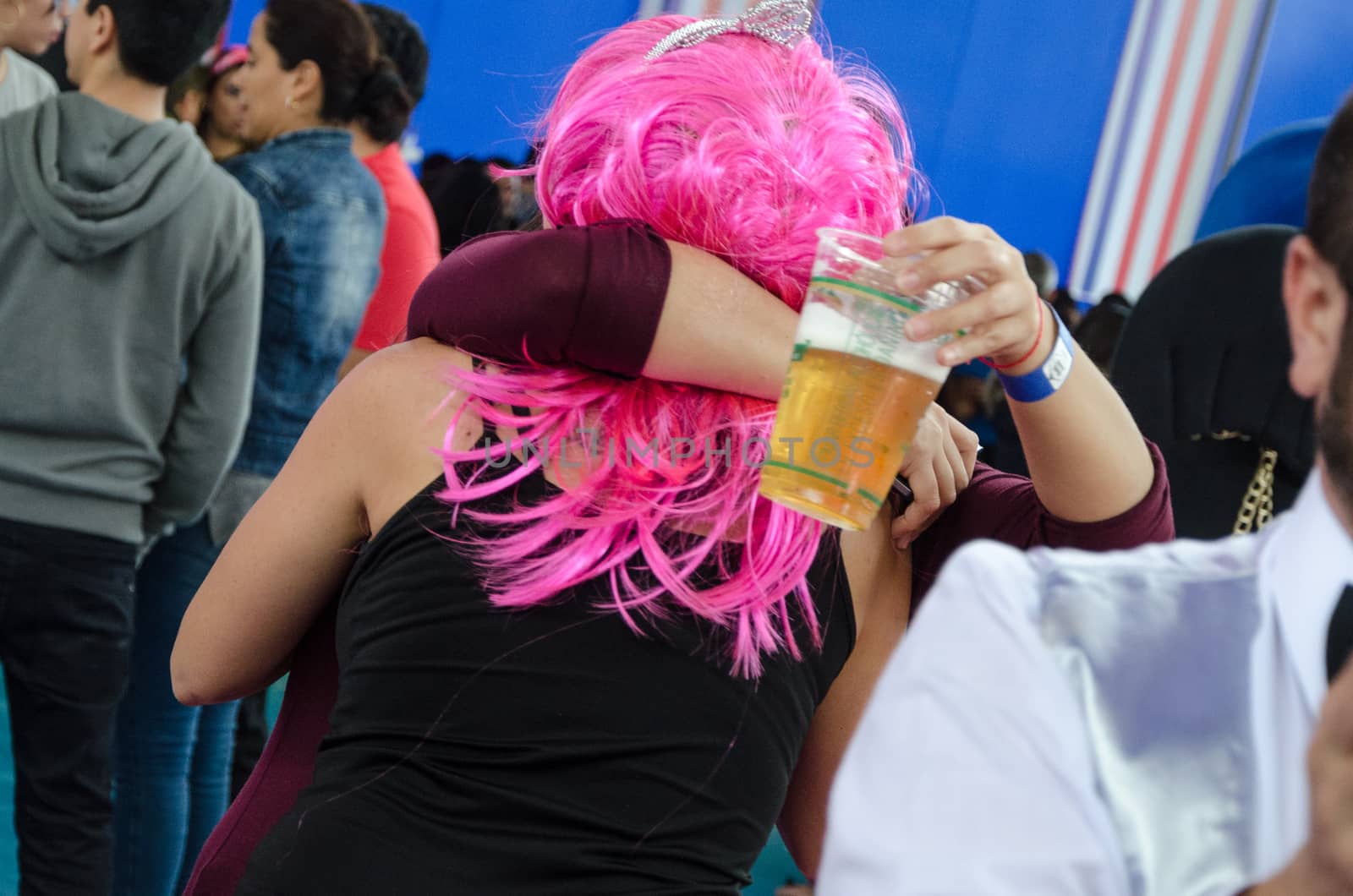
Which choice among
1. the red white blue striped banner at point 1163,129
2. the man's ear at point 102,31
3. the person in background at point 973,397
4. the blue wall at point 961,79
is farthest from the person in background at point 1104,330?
the red white blue striped banner at point 1163,129

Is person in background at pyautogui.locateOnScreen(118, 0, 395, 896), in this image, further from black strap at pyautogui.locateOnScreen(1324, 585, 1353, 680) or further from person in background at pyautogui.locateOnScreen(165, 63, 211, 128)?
black strap at pyautogui.locateOnScreen(1324, 585, 1353, 680)

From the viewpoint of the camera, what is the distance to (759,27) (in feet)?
3.85

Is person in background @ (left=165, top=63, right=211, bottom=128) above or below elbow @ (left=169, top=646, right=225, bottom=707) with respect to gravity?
above

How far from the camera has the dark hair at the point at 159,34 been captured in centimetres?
194

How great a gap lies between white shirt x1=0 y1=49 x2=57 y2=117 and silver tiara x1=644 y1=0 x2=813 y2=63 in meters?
1.69

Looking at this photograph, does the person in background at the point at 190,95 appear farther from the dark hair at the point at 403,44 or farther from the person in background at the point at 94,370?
the person in background at the point at 94,370

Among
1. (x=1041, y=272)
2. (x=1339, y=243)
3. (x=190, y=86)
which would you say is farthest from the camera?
(x=1041, y=272)

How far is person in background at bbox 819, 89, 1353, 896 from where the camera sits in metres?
0.59

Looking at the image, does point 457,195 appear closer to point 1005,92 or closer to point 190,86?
point 190,86

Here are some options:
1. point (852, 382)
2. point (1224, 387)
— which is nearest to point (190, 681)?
point (852, 382)

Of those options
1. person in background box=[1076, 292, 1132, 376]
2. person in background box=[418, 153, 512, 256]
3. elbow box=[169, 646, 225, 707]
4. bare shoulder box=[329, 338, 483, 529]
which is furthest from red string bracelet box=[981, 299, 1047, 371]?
person in background box=[418, 153, 512, 256]

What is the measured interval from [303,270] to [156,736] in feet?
2.74

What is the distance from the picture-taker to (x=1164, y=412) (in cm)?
187

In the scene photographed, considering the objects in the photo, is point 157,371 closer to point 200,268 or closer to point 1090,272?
point 200,268
